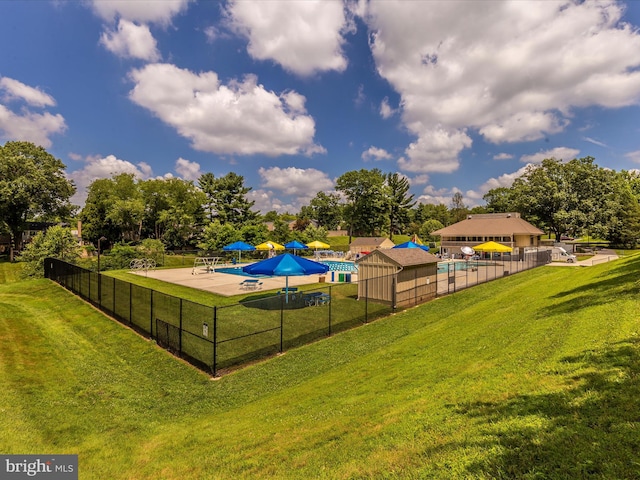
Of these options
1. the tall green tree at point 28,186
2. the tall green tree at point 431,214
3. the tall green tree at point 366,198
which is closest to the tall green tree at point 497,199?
the tall green tree at point 431,214

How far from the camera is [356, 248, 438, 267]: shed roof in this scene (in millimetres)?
14991

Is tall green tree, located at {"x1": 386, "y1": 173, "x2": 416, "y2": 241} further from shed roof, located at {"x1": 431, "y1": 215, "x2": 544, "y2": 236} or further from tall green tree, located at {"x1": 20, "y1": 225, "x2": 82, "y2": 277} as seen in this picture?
tall green tree, located at {"x1": 20, "y1": 225, "x2": 82, "y2": 277}

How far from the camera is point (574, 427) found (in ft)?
10.7

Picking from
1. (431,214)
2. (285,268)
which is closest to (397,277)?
(285,268)

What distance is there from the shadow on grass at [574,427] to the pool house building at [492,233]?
126 feet

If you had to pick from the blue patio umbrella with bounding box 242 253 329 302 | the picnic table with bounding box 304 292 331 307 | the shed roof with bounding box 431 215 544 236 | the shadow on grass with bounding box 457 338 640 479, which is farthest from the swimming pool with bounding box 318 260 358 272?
the shadow on grass with bounding box 457 338 640 479

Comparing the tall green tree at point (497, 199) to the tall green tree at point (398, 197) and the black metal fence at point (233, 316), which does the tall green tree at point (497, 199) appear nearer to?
the tall green tree at point (398, 197)

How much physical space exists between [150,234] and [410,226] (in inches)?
2335

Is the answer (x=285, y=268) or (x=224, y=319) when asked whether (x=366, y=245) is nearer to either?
(x=285, y=268)

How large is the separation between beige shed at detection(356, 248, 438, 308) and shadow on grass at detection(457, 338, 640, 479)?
33.4 ft

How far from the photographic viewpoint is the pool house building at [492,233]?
135 ft

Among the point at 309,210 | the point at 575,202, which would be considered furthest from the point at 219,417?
the point at 309,210

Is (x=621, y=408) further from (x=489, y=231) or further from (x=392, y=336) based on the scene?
(x=489, y=231)

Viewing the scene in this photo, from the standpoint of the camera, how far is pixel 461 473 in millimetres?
3018
